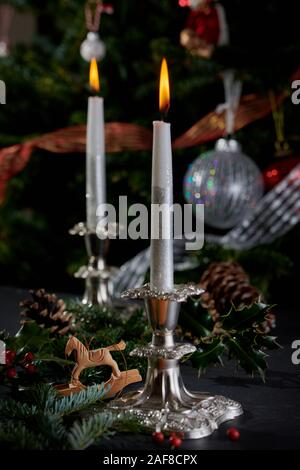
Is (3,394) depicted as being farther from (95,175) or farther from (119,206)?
(119,206)

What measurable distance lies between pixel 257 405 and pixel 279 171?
0.89 metres

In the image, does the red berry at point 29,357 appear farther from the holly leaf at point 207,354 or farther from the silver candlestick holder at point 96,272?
the silver candlestick holder at point 96,272

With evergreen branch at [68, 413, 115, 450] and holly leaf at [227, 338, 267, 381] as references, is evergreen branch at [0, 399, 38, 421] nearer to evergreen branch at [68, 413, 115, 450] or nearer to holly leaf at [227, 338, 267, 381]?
evergreen branch at [68, 413, 115, 450]

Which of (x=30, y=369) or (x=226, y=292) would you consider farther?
(x=226, y=292)

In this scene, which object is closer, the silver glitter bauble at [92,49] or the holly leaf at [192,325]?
the holly leaf at [192,325]

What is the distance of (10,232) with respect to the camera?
2055 millimetres

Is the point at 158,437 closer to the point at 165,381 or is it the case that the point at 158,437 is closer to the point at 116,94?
the point at 165,381

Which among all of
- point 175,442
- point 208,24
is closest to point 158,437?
point 175,442

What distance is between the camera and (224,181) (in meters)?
1.65

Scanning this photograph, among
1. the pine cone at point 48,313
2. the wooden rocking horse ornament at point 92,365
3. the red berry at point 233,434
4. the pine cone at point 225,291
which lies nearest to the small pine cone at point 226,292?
the pine cone at point 225,291

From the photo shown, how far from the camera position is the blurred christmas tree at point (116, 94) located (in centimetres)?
173

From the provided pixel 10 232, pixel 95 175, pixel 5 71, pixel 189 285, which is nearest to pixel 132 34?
pixel 5 71

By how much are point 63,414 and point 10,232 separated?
1288 millimetres

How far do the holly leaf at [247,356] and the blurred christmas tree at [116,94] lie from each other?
801 mm
